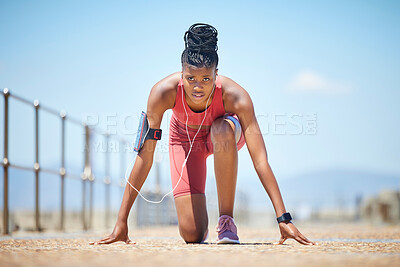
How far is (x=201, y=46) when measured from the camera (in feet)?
13.3

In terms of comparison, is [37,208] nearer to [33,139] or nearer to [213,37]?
[33,139]

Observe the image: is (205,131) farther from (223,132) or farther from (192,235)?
(192,235)

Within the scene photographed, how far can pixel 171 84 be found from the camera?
14.1ft

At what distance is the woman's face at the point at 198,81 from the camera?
398 cm

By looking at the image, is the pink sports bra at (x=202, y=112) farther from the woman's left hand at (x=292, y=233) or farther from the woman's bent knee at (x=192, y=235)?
the woman's left hand at (x=292, y=233)

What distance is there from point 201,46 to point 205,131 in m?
0.84

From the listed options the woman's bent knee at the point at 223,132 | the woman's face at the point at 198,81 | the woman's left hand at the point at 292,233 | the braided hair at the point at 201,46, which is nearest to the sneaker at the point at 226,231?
the woman's left hand at the point at 292,233

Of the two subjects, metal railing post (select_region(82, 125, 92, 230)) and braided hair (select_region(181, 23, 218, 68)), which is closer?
braided hair (select_region(181, 23, 218, 68))

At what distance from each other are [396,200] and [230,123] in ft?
47.7

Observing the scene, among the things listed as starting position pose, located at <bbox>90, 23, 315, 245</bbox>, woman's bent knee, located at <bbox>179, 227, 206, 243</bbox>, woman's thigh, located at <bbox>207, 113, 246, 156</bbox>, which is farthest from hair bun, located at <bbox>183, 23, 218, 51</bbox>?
woman's bent knee, located at <bbox>179, 227, 206, 243</bbox>

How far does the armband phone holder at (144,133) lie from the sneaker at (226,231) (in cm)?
75

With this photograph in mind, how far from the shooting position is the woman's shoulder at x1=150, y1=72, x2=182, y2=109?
4258 millimetres

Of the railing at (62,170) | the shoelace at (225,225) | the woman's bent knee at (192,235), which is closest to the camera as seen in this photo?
the shoelace at (225,225)

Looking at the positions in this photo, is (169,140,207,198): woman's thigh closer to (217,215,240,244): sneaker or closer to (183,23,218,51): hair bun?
(217,215,240,244): sneaker
